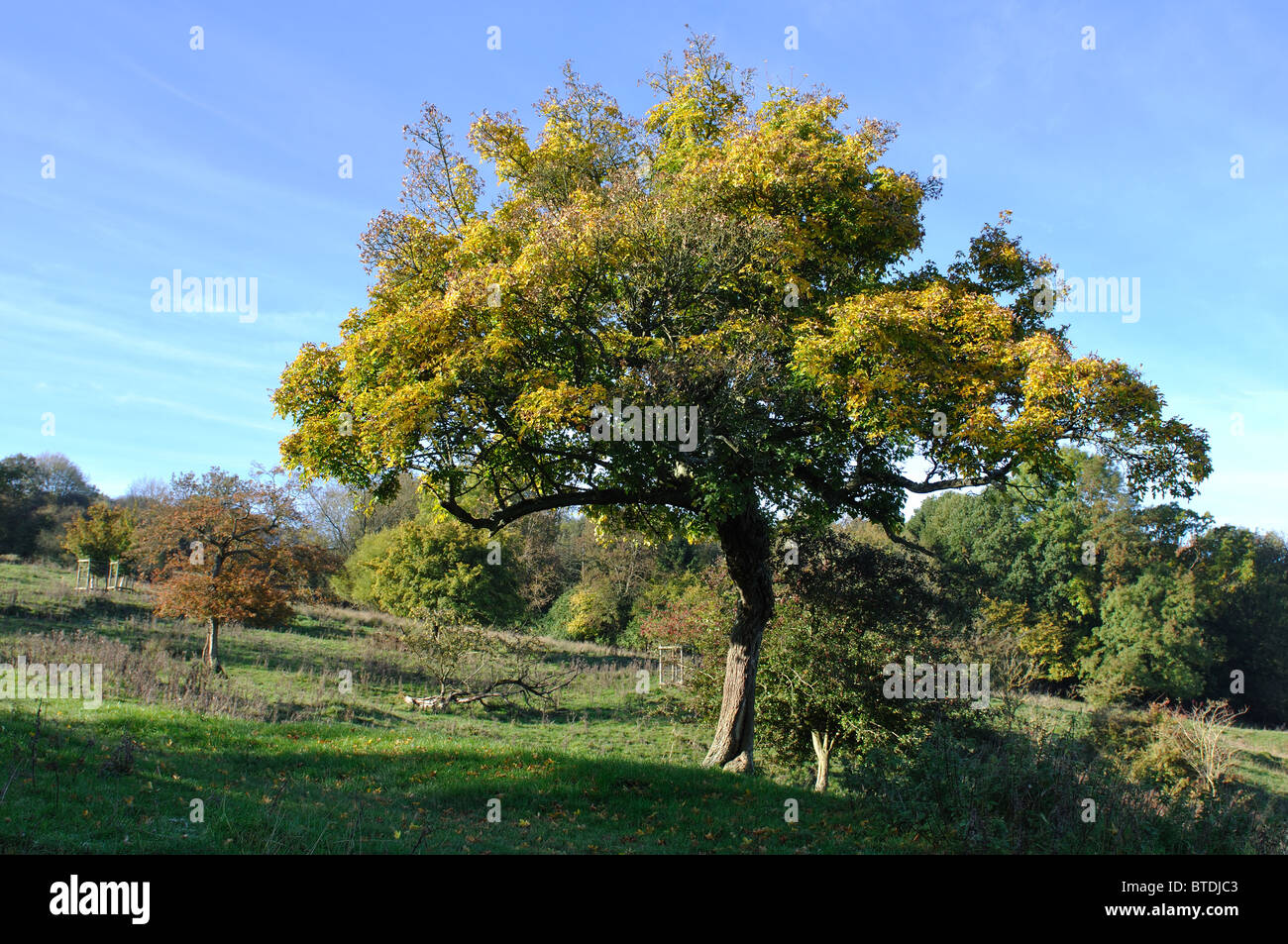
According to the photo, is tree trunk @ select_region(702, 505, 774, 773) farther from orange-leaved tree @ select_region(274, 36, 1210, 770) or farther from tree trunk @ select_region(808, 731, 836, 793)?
tree trunk @ select_region(808, 731, 836, 793)

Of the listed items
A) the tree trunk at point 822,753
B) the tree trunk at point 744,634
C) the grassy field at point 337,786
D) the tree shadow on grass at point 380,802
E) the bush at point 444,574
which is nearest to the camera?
the tree shadow on grass at point 380,802

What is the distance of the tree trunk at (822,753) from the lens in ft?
53.6

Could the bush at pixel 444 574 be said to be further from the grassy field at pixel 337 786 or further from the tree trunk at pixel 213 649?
the grassy field at pixel 337 786

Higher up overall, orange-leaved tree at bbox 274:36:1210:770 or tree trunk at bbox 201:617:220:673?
orange-leaved tree at bbox 274:36:1210:770

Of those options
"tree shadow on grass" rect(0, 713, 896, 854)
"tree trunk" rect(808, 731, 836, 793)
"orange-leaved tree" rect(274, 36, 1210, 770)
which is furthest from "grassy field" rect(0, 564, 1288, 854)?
"orange-leaved tree" rect(274, 36, 1210, 770)

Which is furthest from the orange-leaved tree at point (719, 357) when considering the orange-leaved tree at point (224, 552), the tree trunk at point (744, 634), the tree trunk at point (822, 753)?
the orange-leaved tree at point (224, 552)

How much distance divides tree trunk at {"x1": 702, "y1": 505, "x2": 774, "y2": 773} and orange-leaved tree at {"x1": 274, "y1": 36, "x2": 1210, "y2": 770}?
50mm

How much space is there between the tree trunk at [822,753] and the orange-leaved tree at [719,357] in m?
3.37

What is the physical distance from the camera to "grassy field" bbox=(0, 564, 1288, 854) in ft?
23.3

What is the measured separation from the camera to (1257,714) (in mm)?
46000

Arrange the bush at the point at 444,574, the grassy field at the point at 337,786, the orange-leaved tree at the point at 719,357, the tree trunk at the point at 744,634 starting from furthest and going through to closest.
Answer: the bush at the point at 444,574 < the tree trunk at the point at 744,634 < the orange-leaved tree at the point at 719,357 < the grassy field at the point at 337,786

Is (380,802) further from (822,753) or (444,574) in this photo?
(444,574)

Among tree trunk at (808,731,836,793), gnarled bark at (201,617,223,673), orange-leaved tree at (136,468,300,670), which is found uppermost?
orange-leaved tree at (136,468,300,670)
